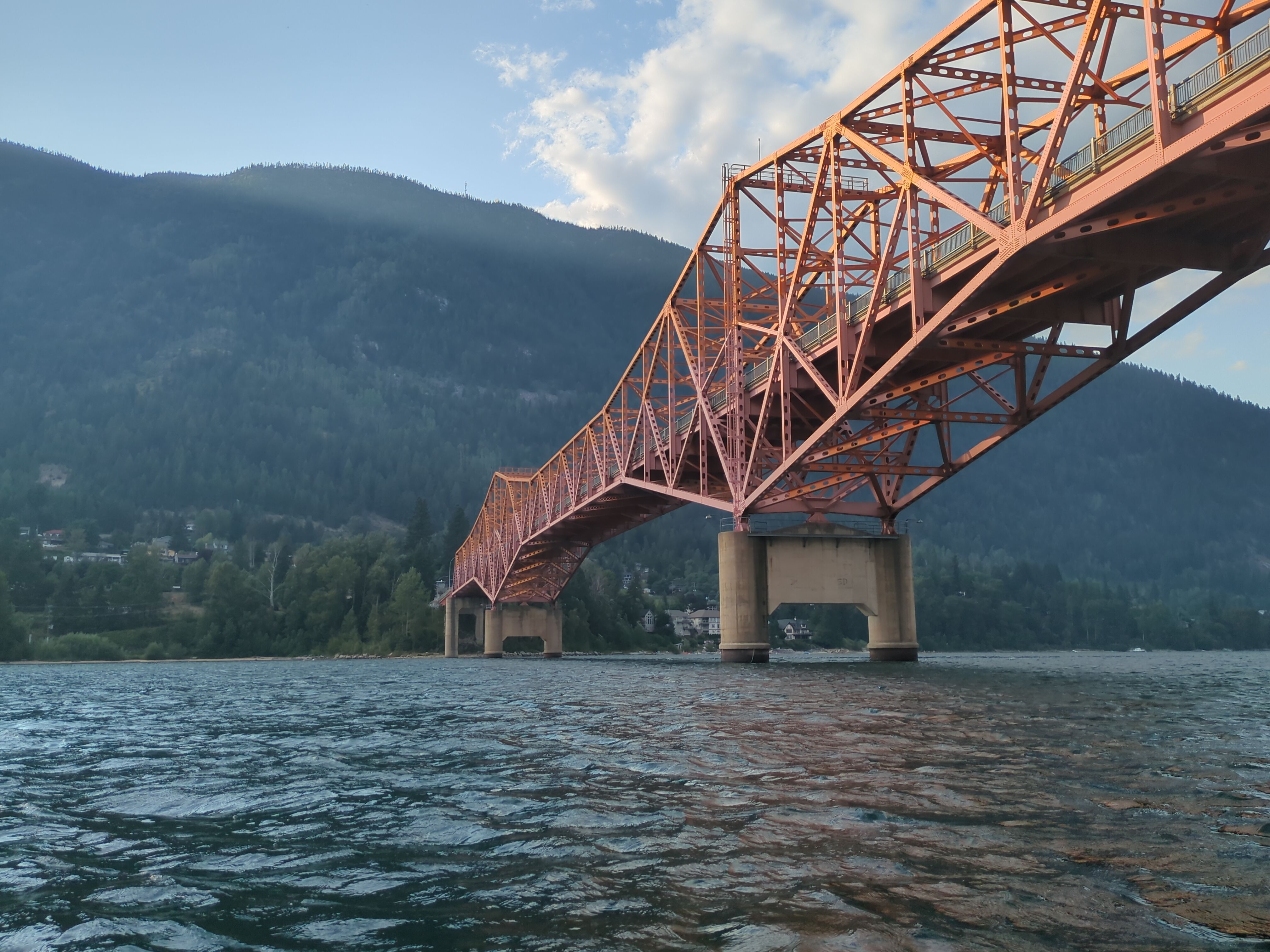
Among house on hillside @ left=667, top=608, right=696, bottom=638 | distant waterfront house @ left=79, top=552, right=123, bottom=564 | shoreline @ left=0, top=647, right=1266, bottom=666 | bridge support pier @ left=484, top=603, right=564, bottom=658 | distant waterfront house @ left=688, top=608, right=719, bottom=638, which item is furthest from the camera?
distant waterfront house @ left=688, top=608, right=719, bottom=638

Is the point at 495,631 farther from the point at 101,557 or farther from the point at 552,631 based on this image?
the point at 101,557

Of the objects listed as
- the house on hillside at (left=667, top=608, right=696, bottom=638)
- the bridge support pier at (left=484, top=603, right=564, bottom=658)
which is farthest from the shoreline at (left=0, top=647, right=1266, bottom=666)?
the house on hillside at (left=667, top=608, right=696, bottom=638)

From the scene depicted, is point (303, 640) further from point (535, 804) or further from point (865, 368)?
point (535, 804)

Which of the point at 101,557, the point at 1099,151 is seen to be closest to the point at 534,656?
the point at 1099,151

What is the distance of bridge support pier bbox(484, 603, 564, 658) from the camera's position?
333ft

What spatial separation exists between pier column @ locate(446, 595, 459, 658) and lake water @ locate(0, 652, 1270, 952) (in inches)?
3798

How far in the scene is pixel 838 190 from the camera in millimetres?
34750

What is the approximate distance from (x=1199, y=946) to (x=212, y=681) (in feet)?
150

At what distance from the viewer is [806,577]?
144 feet

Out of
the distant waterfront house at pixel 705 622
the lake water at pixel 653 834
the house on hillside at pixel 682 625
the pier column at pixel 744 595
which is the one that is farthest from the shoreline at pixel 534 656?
the lake water at pixel 653 834

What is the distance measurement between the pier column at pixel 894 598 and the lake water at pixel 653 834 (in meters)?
27.0

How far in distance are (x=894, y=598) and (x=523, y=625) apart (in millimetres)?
63143

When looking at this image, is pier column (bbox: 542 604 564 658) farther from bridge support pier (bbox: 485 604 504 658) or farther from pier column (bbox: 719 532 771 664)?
pier column (bbox: 719 532 771 664)

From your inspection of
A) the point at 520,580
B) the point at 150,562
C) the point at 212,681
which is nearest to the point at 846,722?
the point at 212,681
